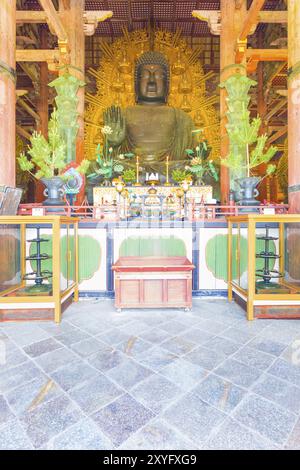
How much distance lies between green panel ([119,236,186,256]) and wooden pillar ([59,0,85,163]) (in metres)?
3.14

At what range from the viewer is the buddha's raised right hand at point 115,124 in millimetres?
7301

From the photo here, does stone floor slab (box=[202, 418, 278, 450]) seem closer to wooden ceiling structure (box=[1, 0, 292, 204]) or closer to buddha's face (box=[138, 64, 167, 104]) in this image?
wooden ceiling structure (box=[1, 0, 292, 204])

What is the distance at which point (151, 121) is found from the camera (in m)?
8.20

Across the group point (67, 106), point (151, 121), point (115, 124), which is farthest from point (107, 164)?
point (151, 121)

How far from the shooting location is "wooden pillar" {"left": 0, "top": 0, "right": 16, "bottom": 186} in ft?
10.3

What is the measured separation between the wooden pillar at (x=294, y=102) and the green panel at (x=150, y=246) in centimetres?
159

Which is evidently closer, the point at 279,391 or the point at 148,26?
the point at 279,391

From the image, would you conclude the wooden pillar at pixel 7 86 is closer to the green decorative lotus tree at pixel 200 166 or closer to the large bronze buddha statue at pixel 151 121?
the green decorative lotus tree at pixel 200 166

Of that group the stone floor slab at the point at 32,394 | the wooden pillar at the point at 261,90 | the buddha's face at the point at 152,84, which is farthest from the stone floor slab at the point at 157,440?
the wooden pillar at the point at 261,90

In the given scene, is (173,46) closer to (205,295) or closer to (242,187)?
(242,187)

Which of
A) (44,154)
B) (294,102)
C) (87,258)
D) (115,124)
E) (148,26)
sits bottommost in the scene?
(87,258)

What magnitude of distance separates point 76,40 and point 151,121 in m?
3.10

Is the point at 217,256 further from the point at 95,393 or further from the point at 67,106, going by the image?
the point at 67,106
